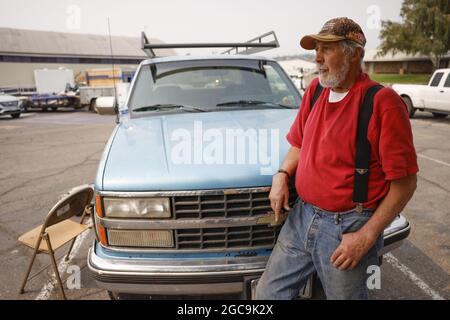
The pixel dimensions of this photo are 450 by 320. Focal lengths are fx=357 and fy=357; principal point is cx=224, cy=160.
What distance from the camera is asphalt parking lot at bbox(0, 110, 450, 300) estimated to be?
9.57 feet

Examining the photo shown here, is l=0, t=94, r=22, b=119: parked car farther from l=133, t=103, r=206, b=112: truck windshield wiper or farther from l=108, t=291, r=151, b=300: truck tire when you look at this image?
l=108, t=291, r=151, b=300: truck tire

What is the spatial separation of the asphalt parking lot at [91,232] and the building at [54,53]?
30.1 meters

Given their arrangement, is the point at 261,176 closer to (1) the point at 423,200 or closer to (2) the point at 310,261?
(2) the point at 310,261

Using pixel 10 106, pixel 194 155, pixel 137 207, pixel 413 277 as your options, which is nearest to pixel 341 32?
pixel 194 155

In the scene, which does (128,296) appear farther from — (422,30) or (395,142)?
(422,30)

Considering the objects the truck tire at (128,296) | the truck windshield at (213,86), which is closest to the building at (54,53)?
the truck windshield at (213,86)

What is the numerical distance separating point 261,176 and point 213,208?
327 mm

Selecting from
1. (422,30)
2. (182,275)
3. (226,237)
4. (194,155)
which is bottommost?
(182,275)

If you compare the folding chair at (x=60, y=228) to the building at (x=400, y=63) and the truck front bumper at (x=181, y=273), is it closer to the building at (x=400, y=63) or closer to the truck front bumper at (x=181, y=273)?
the truck front bumper at (x=181, y=273)

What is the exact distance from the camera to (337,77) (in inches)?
63.4

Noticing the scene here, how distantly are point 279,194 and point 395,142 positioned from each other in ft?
2.10

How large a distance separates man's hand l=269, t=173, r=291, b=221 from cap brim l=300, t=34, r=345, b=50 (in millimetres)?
672

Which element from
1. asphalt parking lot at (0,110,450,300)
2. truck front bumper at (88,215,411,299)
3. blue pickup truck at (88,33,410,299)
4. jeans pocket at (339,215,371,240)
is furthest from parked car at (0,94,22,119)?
jeans pocket at (339,215,371,240)
